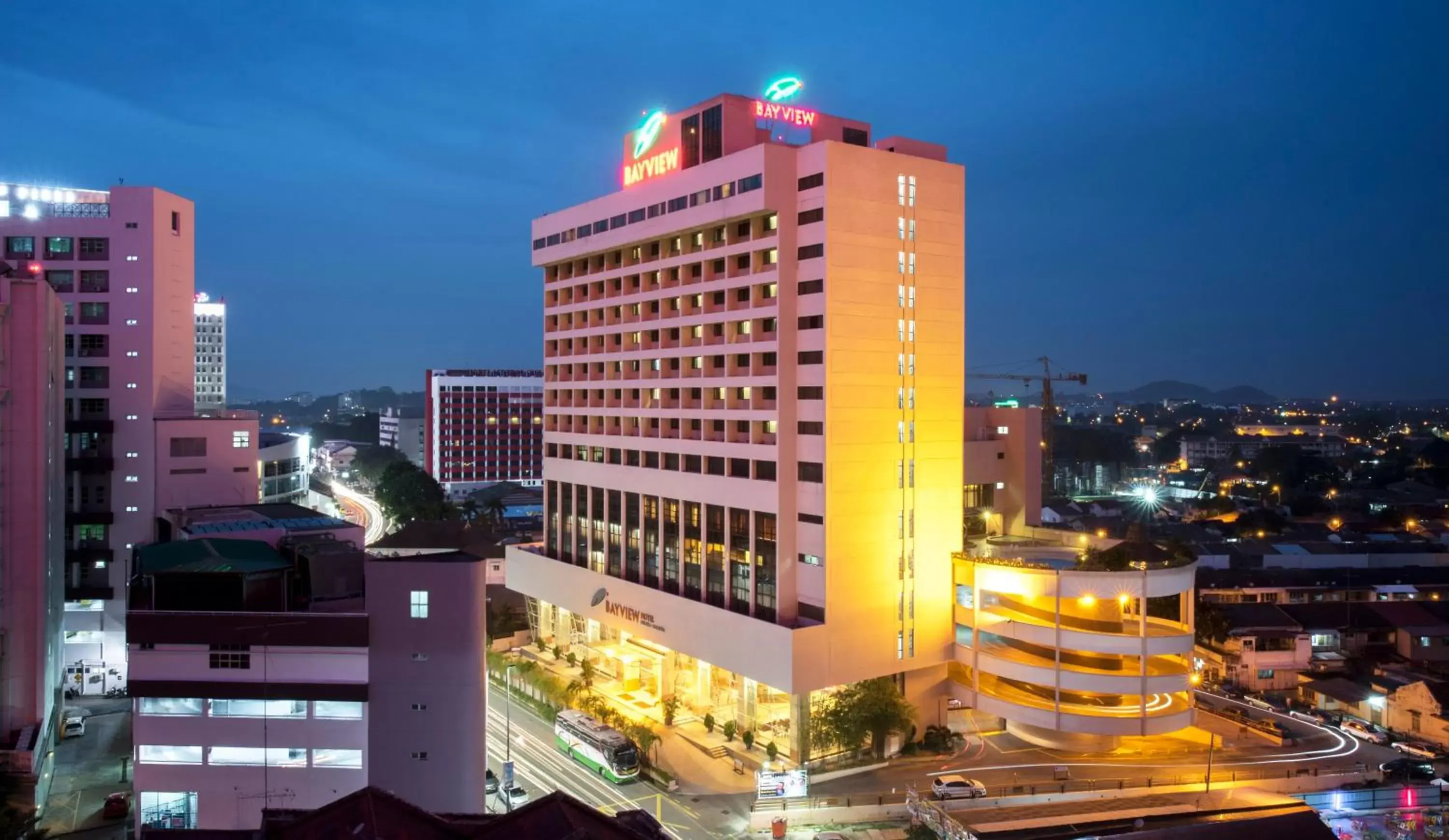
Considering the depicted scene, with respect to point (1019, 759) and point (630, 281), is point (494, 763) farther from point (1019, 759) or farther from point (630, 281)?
point (630, 281)

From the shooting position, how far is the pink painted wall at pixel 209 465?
50.7 m

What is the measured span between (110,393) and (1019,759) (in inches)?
1823

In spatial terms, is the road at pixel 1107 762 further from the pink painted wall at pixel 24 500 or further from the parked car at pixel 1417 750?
the pink painted wall at pixel 24 500

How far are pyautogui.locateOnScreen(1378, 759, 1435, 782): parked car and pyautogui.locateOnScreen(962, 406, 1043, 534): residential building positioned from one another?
20.1m

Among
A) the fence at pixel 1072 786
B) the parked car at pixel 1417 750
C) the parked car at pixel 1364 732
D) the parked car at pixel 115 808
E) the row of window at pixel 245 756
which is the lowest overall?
the parked car at pixel 1417 750

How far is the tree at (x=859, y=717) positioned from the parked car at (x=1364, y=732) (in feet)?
67.8

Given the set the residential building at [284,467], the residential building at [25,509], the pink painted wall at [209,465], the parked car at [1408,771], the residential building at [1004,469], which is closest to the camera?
the residential building at [25,509]

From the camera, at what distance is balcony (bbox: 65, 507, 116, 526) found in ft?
161

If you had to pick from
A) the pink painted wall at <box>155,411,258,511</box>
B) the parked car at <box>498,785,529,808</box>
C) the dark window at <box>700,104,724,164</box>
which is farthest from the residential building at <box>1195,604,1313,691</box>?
the pink painted wall at <box>155,411,258,511</box>

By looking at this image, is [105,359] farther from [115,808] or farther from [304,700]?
[304,700]

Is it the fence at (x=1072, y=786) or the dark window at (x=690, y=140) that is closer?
the fence at (x=1072, y=786)

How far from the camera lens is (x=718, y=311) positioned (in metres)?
45.8

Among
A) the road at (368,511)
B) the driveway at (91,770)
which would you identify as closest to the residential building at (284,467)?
the road at (368,511)

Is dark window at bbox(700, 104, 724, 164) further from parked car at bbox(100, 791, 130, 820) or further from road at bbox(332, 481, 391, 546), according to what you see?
road at bbox(332, 481, 391, 546)
